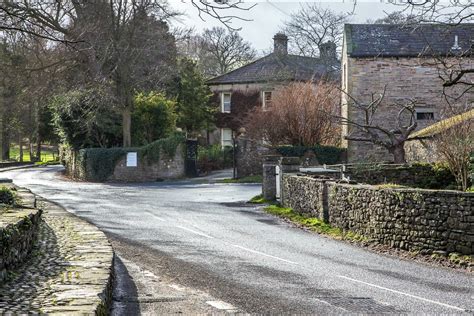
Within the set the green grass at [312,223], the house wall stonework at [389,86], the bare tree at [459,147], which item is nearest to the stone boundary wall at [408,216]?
the green grass at [312,223]

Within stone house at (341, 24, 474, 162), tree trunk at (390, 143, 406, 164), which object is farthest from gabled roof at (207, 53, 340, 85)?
tree trunk at (390, 143, 406, 164)

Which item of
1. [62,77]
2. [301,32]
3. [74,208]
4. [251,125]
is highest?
[301,32]

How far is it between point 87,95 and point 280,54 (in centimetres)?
2287

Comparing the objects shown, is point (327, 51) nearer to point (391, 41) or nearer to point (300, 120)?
point (300, 120)

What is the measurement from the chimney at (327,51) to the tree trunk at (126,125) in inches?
848

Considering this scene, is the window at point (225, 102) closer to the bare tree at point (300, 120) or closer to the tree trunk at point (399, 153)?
the bare tree at point (300, 120)

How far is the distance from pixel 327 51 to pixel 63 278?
179 ft

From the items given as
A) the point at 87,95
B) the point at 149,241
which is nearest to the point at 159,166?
the point at 87,95

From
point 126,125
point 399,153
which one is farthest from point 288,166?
point 126,125

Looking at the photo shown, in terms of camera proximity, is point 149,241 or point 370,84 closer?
point 149,241

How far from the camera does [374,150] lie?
3953 centimetres

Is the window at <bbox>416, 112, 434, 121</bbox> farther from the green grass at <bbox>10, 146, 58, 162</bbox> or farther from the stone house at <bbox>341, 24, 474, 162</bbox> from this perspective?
the green grass at <bbox>10, 146, 58, 162</bbox>

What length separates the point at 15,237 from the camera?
9344 millimetres

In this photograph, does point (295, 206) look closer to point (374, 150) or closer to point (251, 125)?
point (374, 150)
